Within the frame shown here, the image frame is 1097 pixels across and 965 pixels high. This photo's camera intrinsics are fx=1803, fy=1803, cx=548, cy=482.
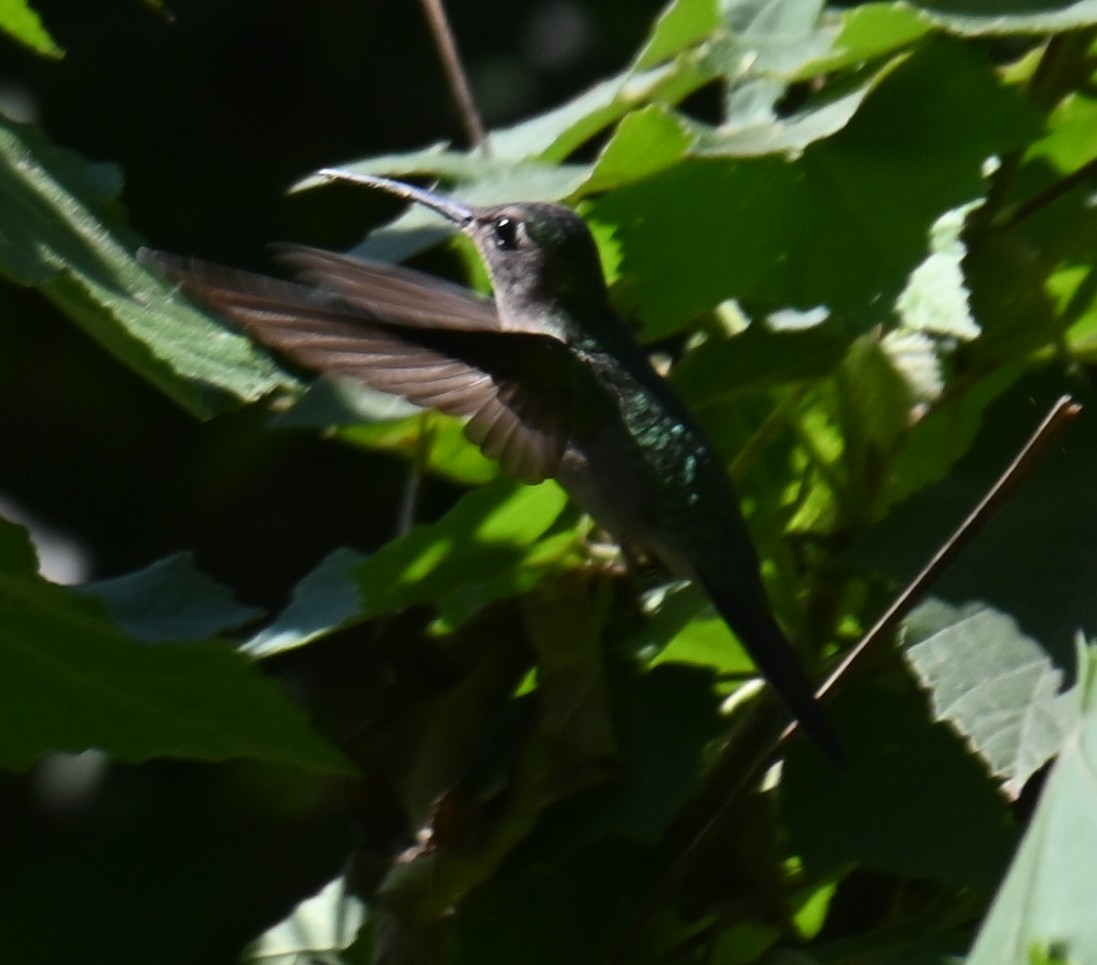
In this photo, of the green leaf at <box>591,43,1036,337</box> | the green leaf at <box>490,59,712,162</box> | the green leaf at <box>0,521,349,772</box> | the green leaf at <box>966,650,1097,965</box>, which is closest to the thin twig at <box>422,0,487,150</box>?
the green leaf at <box>490,59,712,162</box>

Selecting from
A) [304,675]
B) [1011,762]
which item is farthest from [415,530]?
[304,675]

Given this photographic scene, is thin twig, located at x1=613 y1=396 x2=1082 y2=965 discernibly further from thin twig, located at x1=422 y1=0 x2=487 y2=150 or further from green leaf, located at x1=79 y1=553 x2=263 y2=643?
thin twig, located at x1=422 y1=0 x2=487 y2=150

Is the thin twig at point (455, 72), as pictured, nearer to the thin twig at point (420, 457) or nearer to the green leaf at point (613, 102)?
the green leaf at point (613, 102)

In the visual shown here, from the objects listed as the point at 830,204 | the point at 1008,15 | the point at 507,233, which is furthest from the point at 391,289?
the point at 1008,15

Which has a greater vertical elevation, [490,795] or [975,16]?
[975,16]

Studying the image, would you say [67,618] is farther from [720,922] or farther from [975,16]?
[975,16]

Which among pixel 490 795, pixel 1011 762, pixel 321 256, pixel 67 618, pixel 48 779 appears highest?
pixel 48 779

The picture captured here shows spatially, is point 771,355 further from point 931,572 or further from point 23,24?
point 23,24
